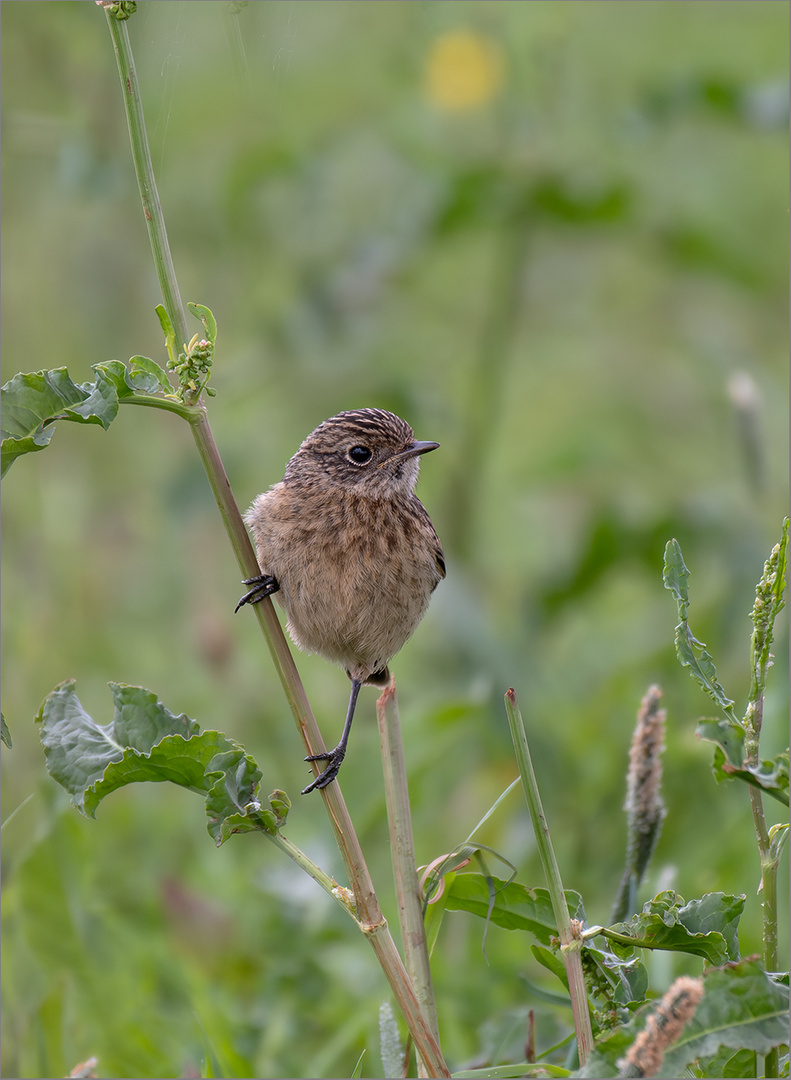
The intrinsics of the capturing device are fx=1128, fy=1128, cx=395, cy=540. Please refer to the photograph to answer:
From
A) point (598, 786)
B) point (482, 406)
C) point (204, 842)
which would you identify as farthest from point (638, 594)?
point (204, 842)

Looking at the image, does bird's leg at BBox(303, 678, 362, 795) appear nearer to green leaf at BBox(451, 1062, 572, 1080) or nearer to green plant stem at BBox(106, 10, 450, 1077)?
green plant stem at BBox(106, 10, 450, 1077)

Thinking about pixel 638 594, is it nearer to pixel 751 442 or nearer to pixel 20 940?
pixel 751 442

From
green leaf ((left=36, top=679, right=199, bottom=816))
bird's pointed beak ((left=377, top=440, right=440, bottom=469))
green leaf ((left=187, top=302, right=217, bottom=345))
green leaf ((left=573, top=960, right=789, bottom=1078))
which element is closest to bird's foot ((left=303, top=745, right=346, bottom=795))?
green leaf ((left=36, top=679, right=199, bottom=816))

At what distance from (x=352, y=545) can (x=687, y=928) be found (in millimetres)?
1610

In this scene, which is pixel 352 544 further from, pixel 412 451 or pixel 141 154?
pixel 141 154

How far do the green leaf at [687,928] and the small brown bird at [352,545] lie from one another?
1.10 meters

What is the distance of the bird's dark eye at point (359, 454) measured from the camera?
366 cm

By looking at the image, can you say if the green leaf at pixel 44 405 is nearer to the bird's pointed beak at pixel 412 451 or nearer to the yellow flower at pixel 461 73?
the bird's pointed beak at pixel 412 451

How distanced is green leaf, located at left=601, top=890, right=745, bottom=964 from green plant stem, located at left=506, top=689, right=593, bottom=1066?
9 centimetres

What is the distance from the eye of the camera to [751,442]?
4391 mm

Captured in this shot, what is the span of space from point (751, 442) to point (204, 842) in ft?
8.99

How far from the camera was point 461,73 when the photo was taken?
6258 mm

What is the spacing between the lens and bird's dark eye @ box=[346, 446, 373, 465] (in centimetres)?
366

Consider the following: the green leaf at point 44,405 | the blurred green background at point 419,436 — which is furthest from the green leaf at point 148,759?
the blurred green background at point 419,436
